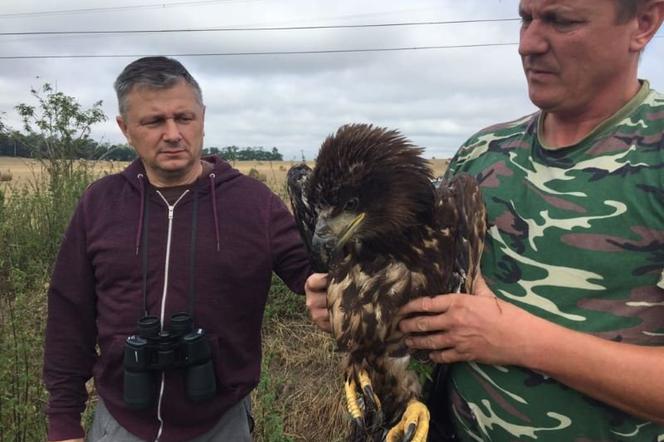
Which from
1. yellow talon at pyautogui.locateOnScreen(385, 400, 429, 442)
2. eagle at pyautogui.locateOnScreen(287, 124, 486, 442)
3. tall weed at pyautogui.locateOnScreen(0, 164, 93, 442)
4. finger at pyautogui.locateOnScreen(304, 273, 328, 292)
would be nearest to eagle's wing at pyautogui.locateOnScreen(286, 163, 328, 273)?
finger at pyautogui.locateOnScreen(304, 273, 328, 292)

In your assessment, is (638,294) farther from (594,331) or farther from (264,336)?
(264,336)

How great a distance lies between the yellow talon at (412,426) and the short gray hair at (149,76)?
221 centimetres

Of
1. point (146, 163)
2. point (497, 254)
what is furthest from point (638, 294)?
point (146, 163)

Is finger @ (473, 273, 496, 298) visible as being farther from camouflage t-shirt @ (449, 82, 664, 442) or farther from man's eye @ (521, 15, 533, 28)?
man's eye @ (521, 15, 533, 28)

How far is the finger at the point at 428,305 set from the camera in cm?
218

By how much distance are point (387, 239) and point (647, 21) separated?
1312 mm

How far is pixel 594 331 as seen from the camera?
6.27 feet

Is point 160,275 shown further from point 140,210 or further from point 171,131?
point 171,131

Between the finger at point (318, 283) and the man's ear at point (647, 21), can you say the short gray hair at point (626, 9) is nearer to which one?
the man's ear at point (647, 21)

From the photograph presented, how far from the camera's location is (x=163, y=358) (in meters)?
2.96

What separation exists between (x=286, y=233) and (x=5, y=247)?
238 inches

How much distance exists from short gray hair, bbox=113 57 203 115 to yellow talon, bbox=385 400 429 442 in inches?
86.9

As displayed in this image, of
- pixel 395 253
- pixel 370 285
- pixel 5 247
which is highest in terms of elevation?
pixel 395 253

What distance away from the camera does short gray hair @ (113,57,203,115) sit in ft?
10.3
